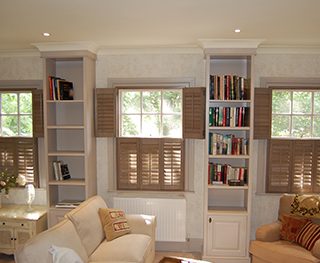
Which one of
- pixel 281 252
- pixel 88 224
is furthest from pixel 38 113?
pixel 281 252

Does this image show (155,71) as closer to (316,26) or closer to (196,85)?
(196,85)

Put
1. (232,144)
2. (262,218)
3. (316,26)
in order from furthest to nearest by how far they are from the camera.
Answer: (262,218), (232,144), (316,26)

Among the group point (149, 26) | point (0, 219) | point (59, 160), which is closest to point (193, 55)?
point (149, 26)

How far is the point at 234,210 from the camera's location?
3.77 meters

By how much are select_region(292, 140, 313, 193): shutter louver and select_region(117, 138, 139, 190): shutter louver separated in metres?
2.14

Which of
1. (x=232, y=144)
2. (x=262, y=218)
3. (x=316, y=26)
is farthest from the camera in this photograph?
(x=262, y=218)

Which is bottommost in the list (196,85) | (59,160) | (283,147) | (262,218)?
(262,218)

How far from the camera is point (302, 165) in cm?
387

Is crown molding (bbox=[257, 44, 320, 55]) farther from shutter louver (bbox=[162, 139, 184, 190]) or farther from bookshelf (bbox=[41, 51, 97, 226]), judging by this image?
bookshelf (bbox=[41, 51, 97, 226])

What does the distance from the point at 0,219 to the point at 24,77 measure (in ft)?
6.46

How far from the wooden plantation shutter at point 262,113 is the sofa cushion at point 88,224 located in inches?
87.8

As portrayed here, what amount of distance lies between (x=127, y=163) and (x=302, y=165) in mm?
2375

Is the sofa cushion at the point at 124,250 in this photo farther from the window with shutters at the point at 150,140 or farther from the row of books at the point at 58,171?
the row of books at the point at 58,171

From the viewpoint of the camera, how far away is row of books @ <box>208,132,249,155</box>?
12.2ft
